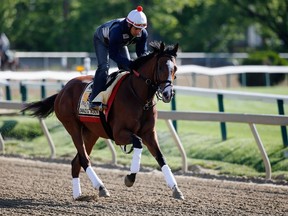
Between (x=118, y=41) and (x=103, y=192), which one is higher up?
(x=118, y=41)

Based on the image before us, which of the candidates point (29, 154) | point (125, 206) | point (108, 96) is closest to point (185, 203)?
point (125, 206)

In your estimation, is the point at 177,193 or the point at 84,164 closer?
the point at 177,193

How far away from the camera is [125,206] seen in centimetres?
805

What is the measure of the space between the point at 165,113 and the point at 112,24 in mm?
2877

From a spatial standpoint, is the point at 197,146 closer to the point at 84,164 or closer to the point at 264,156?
the point at 264,156

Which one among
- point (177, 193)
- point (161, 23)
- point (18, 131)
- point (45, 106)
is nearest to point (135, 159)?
point (177, 193)

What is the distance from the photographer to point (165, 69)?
8.18 m

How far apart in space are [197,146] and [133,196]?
413 cm

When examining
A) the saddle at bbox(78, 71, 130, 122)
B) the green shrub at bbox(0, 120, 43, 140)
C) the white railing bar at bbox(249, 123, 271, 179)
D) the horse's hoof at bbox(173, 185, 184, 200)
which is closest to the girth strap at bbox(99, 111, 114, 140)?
the saddle at bbox(78, 71, 130, 122)

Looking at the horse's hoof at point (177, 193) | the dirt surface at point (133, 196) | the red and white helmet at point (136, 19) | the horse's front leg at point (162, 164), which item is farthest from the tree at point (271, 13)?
the horse's hoof at point (177, 193)

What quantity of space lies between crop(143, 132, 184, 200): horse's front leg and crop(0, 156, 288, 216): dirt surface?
0.48ft

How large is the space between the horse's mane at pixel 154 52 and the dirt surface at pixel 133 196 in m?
1.47

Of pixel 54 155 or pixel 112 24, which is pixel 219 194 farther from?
pixel 54 155

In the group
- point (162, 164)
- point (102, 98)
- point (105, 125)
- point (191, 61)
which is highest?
point (102, 98)
